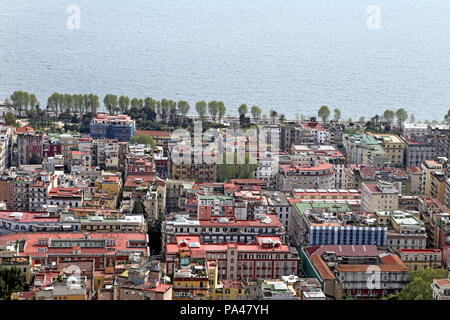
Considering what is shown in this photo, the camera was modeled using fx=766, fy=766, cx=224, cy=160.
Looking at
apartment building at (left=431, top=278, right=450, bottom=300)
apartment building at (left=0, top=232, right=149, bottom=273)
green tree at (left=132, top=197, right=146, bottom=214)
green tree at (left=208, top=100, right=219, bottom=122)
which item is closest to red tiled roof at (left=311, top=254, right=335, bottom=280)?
apartment building at (left=431, top=278, right=450, bottom=300)

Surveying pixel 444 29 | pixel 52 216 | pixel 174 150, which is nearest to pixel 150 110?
pixel 174 150

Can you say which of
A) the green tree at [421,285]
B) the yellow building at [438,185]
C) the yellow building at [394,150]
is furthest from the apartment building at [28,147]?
the green tree at [421,285]

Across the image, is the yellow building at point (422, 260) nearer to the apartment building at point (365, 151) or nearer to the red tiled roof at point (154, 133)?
the apartment building at point (365, 151)

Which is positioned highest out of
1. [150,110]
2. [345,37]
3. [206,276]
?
[345,37]

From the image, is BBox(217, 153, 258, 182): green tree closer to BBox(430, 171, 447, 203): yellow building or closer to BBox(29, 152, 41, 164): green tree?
BBox(430, 171, 447, 203): yellow building

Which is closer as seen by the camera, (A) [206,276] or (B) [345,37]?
(A) [206,276]

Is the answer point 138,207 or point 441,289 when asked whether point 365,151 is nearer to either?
point 138,207

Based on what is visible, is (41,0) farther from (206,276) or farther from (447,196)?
(206,276)
